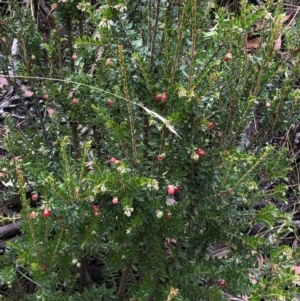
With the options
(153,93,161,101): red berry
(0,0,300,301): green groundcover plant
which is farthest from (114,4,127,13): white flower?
(153,93,161,101): red berry

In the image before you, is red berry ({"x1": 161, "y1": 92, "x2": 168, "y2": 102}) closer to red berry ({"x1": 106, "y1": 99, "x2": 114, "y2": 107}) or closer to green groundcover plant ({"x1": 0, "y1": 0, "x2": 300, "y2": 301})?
green groundcover plant ({"x1": 0, "y1": 0, "x2": 300, "y2": 301})

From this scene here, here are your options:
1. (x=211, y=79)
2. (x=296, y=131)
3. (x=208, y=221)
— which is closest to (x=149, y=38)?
(x=211, y=79)

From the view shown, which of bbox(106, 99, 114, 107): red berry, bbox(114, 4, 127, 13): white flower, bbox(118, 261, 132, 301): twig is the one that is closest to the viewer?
bbox(114, 4, 127, 13): white flower

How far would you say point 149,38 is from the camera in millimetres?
1387

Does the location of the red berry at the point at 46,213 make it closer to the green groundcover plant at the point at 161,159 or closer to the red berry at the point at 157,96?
the green groundcover plant at the point at 161,159

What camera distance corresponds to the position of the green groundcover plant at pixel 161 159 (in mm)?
1260

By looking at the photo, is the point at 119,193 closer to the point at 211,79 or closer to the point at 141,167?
the point at 141,167

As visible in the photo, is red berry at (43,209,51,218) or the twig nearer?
red berry at (43,209,51,218)

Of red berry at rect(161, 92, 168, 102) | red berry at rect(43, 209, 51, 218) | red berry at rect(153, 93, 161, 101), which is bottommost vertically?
red berry at rect(43, 209, 51, 218)

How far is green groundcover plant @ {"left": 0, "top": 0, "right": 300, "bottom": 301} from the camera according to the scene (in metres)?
1.26

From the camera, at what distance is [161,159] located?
132 centimetres

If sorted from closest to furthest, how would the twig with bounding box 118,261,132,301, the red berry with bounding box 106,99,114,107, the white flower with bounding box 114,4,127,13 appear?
the white flower with bounding box 114,4,127,13
the red berry with bounding box 106,99,114,107
the twig with bounding box 118,261,132,301

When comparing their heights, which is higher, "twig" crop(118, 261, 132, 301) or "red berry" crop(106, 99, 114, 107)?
"red berry" crop(106, 99, 114, 107)

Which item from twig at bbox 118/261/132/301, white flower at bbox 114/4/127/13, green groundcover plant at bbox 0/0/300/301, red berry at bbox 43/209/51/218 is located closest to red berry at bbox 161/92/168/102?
green groundcover plant at bbox 0/0/300/301
